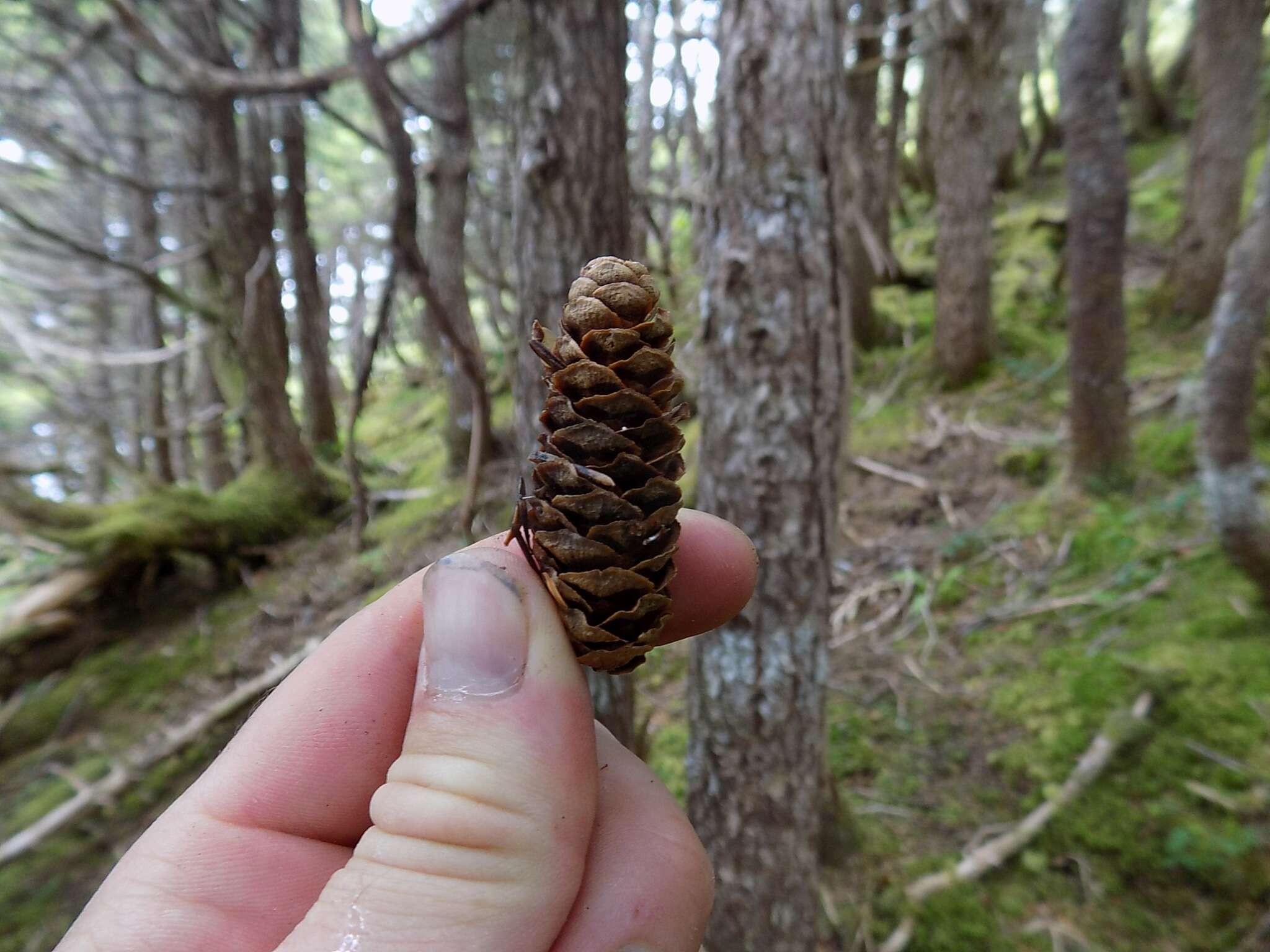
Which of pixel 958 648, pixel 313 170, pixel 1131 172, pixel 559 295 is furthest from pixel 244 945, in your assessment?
pixel 313 170

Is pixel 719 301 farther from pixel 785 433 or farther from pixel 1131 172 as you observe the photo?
pixel 1131 172

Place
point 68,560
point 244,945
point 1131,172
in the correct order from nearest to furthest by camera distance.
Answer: point 244,945 < point 68,560 < point 1131,172

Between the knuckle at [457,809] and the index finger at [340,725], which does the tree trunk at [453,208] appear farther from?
the knuckle at [457,809]

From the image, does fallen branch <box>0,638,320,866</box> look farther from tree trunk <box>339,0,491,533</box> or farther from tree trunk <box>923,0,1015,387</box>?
tree trunk <box>923,0,1015,387</box>

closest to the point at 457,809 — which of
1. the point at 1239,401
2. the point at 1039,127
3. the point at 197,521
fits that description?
the point at 1239,401

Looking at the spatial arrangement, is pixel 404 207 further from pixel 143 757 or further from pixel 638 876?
pixel 143 757

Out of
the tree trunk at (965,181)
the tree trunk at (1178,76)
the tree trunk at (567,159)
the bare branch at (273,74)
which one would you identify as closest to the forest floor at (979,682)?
the tree trunk at (965,181)

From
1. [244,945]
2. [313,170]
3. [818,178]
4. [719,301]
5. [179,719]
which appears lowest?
[179,719]
